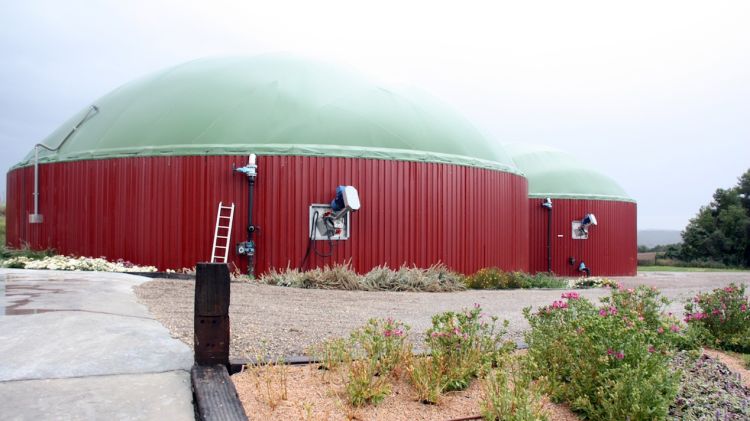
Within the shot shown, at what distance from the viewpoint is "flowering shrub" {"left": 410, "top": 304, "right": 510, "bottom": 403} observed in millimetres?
4098

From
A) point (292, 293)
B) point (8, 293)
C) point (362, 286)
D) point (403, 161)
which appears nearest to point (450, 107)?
point (403, 161)

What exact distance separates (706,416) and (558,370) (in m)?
0.96

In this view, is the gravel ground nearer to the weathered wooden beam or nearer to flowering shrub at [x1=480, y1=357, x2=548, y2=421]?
the weathered wooden beam

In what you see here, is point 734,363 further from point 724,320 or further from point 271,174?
point 271,174

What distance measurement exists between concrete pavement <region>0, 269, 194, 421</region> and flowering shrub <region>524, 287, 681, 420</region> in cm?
244

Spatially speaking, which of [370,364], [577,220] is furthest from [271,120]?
[577,220]

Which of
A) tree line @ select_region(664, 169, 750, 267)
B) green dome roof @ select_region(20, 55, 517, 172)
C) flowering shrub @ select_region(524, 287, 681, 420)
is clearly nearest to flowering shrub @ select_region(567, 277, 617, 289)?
green dome roof @ select_region(20, 55, 517, 172)

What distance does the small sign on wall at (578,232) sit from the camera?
23.7m

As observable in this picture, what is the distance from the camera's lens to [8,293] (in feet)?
24.9

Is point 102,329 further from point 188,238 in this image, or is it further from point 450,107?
point 450,107

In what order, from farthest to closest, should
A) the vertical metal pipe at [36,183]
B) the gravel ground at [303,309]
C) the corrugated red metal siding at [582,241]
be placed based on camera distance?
1. the corrugated red metal siding at [582,241]
2. the vertical metal pipe at [36,183]
3. the gravel ground at [303,309]

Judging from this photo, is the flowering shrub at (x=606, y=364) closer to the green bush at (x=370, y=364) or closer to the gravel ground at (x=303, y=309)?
the green bush at (x=370, y=364)

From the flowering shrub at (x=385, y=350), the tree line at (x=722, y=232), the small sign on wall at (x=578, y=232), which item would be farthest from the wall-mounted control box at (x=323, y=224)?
the tree line at (x=722, y=232)

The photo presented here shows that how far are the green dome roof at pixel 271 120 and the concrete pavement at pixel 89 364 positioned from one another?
7.48 metres
